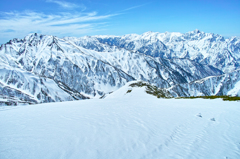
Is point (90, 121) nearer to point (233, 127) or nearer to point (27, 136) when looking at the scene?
point (27, 136)

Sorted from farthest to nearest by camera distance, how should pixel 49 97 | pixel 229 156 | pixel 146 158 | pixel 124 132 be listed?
pixel 49 97 → pixel 124 132 → pixel 229 156 → pixel 146 158

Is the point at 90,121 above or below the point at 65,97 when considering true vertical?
above

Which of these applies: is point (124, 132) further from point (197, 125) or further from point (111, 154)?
point (197, 125)

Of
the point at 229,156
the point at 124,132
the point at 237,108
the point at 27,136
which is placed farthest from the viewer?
the point at 237,108

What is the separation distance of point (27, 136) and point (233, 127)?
13.9 meters

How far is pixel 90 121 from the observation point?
11961mm

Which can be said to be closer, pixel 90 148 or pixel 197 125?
pixel 90 148

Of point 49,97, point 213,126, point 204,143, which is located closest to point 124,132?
point 204,143

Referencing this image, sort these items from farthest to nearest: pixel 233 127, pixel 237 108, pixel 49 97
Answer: pixel 49 97, pixel 237 108, pixel 233 127

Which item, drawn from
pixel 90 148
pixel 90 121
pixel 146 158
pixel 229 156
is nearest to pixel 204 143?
pixel 229 156

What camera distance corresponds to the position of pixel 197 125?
11.8 meters

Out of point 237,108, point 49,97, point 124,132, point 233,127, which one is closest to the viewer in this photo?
point 124,132

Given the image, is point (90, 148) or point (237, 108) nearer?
point (90, 148)

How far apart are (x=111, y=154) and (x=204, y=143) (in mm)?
5481
